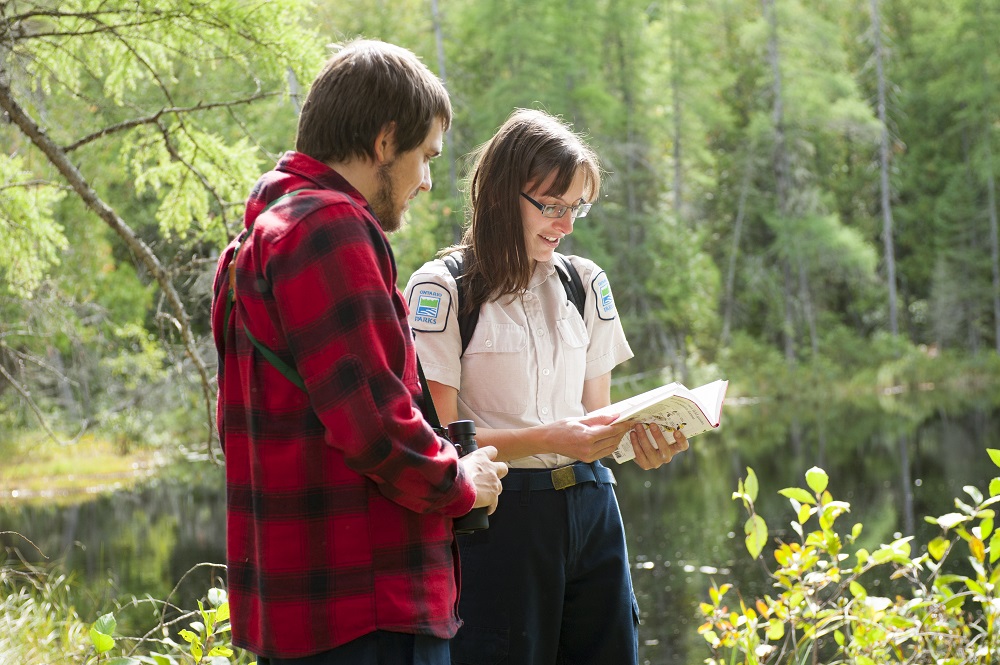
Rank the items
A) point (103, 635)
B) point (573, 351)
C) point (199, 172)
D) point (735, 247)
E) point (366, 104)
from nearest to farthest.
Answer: point (366, 104), point (103, 635), point (573, 351), point (199, 172), point (735, 247)

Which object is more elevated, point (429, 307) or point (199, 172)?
point (199, 172)

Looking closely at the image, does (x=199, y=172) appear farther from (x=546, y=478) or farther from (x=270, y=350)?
(x=270, y=350)

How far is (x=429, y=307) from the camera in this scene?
211 centimetres

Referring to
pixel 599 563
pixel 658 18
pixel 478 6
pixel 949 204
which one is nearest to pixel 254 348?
pixel 599 563

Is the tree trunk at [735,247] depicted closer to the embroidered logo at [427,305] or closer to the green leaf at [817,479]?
the green leaf at [817,479]

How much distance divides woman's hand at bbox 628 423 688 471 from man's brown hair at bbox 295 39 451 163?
857 millimetres

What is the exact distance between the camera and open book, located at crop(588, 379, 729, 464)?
6.54 feet

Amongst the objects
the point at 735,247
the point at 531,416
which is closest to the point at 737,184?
the point at 735,247

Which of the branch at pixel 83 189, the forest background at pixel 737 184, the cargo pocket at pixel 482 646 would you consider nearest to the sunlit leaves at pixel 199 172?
the branch at pixel 83 189

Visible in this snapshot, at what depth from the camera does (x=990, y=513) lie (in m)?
2.64

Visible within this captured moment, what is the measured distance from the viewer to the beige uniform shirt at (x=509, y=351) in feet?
6.91

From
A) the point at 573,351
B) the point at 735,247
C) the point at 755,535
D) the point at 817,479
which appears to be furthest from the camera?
the point at 735,247

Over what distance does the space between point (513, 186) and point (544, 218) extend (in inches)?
3.6

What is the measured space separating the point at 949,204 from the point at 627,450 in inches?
959
